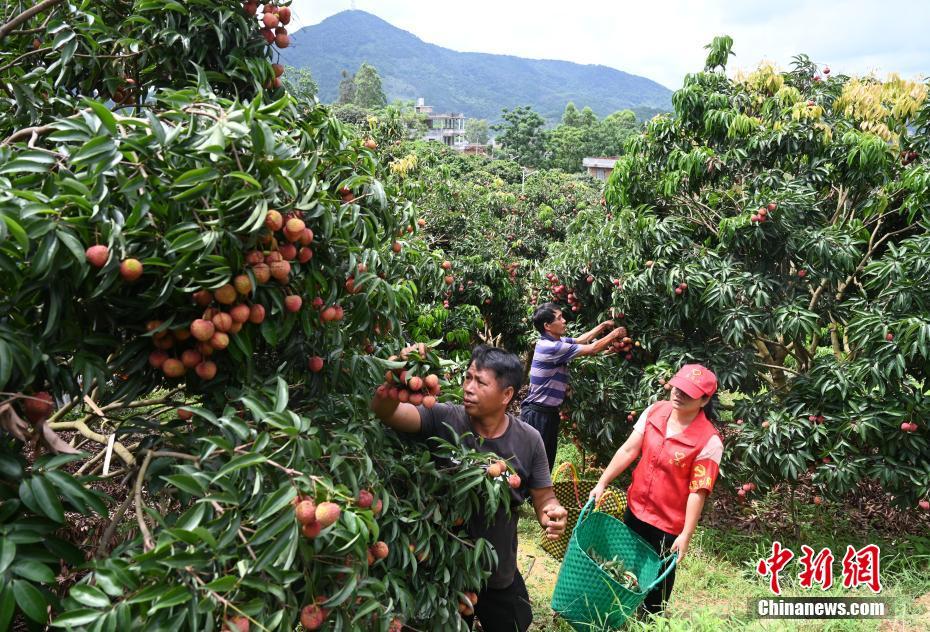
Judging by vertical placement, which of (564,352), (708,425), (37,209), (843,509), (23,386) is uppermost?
(37,209)

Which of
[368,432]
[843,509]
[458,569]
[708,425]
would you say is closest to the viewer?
[368,432]

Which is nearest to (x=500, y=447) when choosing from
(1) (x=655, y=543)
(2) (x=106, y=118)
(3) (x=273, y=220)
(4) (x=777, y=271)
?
(1) (x=655, y=543)

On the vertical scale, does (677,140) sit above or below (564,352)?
above

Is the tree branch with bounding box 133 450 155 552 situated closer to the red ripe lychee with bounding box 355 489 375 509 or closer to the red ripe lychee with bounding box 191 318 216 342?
the red ripe lychee with bounding box 191 318 216 342

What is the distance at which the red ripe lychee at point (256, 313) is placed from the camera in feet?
5.11

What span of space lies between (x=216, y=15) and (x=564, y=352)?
3.23 metres

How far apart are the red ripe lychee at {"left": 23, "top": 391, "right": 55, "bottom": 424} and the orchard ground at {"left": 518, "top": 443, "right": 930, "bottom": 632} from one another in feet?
6.86

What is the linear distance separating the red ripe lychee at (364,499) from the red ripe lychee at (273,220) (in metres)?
0.68

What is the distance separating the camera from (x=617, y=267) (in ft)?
17.7

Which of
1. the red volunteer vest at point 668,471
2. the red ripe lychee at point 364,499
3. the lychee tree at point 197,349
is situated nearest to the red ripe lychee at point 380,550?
the lychee tree at point 197,349

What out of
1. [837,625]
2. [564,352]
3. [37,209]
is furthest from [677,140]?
[37,209]

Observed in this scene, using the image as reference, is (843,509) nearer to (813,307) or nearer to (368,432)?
(813,307)

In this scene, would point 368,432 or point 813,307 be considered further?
point 813,307

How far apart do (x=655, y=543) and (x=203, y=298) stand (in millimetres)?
2441
